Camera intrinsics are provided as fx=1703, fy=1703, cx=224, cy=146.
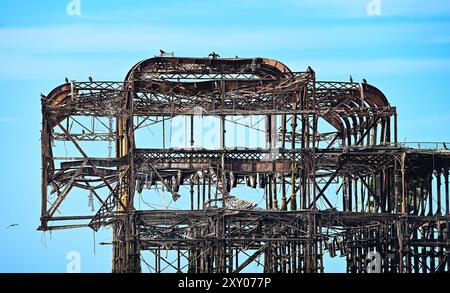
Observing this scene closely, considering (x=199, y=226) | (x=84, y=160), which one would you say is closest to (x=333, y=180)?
→ (x=199, y=226)

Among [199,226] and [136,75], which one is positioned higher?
[136,75]

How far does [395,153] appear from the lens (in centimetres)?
9306

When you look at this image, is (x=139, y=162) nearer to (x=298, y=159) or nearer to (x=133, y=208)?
(x=133, y=208)

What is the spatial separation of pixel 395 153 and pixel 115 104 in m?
15.6

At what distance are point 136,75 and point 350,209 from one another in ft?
54.6

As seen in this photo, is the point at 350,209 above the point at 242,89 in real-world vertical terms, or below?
below

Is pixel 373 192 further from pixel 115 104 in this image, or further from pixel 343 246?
pixel 115 104

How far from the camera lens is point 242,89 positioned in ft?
320

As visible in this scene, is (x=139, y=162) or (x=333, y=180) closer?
(x=139, y=162)
